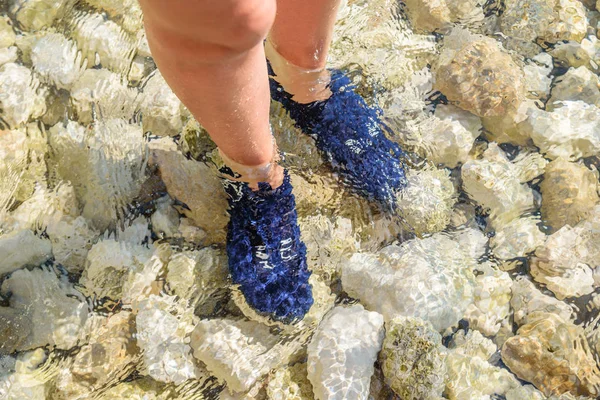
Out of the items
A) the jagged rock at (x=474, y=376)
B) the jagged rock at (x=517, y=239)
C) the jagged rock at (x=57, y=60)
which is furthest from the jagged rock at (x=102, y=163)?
the jagged rock at (x=517, y=239)

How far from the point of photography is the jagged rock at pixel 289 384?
1627 mm

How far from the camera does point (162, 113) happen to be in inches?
84.0

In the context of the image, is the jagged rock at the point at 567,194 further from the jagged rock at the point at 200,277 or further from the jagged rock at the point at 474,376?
the jagged rock at the point at 200,277

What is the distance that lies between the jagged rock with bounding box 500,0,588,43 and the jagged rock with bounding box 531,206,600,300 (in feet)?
3.39

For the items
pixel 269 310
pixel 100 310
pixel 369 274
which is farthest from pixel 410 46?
pixel 100 310

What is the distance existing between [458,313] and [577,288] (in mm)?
531

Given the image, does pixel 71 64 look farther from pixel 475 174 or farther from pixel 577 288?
pixel 577 288

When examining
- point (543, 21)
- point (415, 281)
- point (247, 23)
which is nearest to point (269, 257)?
point (415, 281)

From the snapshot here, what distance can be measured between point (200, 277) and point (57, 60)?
1.33 meters

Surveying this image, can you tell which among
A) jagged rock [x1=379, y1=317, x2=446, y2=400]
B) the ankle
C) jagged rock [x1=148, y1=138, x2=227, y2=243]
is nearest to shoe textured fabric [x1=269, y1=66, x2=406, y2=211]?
the ankle

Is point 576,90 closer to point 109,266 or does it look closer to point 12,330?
point 109,266

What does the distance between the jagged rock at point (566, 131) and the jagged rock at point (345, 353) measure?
124 centimetres

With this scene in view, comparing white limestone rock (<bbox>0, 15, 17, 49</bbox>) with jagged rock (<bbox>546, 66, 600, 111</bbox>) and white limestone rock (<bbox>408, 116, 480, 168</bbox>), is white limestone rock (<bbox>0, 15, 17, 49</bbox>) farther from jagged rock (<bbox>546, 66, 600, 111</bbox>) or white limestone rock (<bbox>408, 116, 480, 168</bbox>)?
jagged rock (<bbox>546, 66, 600, 111</bbox>)

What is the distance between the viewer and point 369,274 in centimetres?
185
